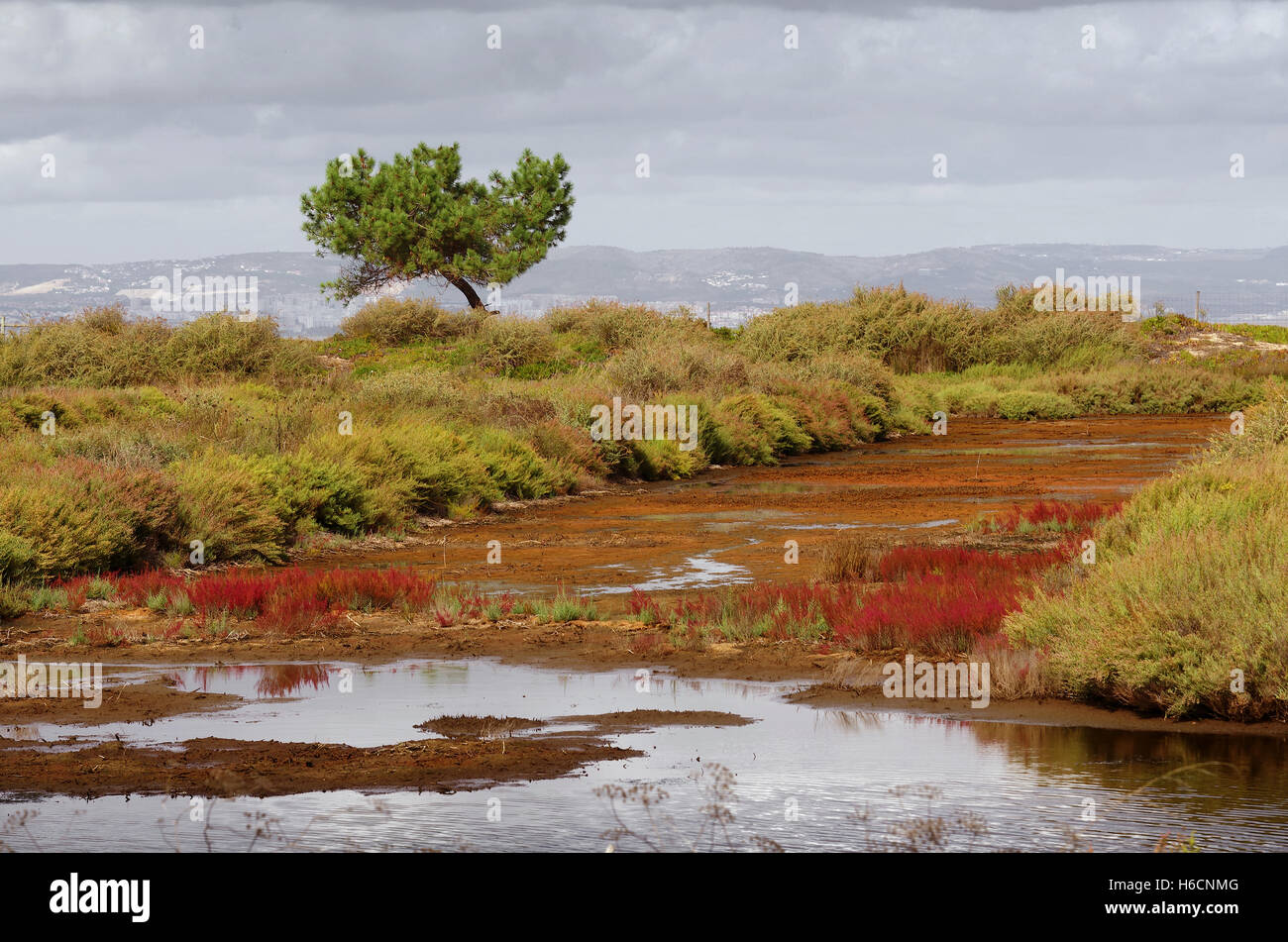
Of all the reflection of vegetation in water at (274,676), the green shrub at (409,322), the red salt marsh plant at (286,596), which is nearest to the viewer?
the reflection of vegetation in water at (274,676)

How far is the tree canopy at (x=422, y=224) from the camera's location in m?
75.3

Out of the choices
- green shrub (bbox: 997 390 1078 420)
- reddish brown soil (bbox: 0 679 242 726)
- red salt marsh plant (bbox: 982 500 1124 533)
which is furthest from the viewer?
green shrub (bbox: 997 390 1078 420)

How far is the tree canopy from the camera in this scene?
7531cm

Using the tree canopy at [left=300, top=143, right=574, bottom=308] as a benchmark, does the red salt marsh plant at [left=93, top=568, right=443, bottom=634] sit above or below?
below

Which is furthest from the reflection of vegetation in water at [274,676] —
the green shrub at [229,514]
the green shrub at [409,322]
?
the green shrub at [409,322]

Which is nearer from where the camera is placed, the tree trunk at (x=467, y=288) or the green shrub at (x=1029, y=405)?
the green shrub at (x=1029, y=405)

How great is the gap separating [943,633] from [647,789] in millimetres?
4995

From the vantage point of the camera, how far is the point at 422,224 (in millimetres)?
75812

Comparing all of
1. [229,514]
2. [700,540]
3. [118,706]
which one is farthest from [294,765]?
[700,540]

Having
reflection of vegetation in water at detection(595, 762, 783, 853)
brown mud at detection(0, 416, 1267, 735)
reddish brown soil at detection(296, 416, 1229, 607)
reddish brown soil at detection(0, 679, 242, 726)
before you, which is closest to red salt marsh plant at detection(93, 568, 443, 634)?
brown mud at detection(0, 416, 1267, 735)

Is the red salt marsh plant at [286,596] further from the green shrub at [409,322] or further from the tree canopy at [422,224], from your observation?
the tree canopy at [422,224]

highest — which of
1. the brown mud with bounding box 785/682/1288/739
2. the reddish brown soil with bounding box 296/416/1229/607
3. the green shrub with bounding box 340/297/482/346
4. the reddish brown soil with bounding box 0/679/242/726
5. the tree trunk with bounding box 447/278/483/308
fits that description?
the tree trunk with bounding box 447/278/483/308

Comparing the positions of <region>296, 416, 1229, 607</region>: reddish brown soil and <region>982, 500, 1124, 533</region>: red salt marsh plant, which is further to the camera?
<region>982, 500, 1124, 533</region>: red salt marsh plant

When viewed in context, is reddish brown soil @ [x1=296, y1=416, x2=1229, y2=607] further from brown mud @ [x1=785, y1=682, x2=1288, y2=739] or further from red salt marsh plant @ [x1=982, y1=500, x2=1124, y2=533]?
brown mud @ [x1=785, y1=682, x2=1288, y2=739]
